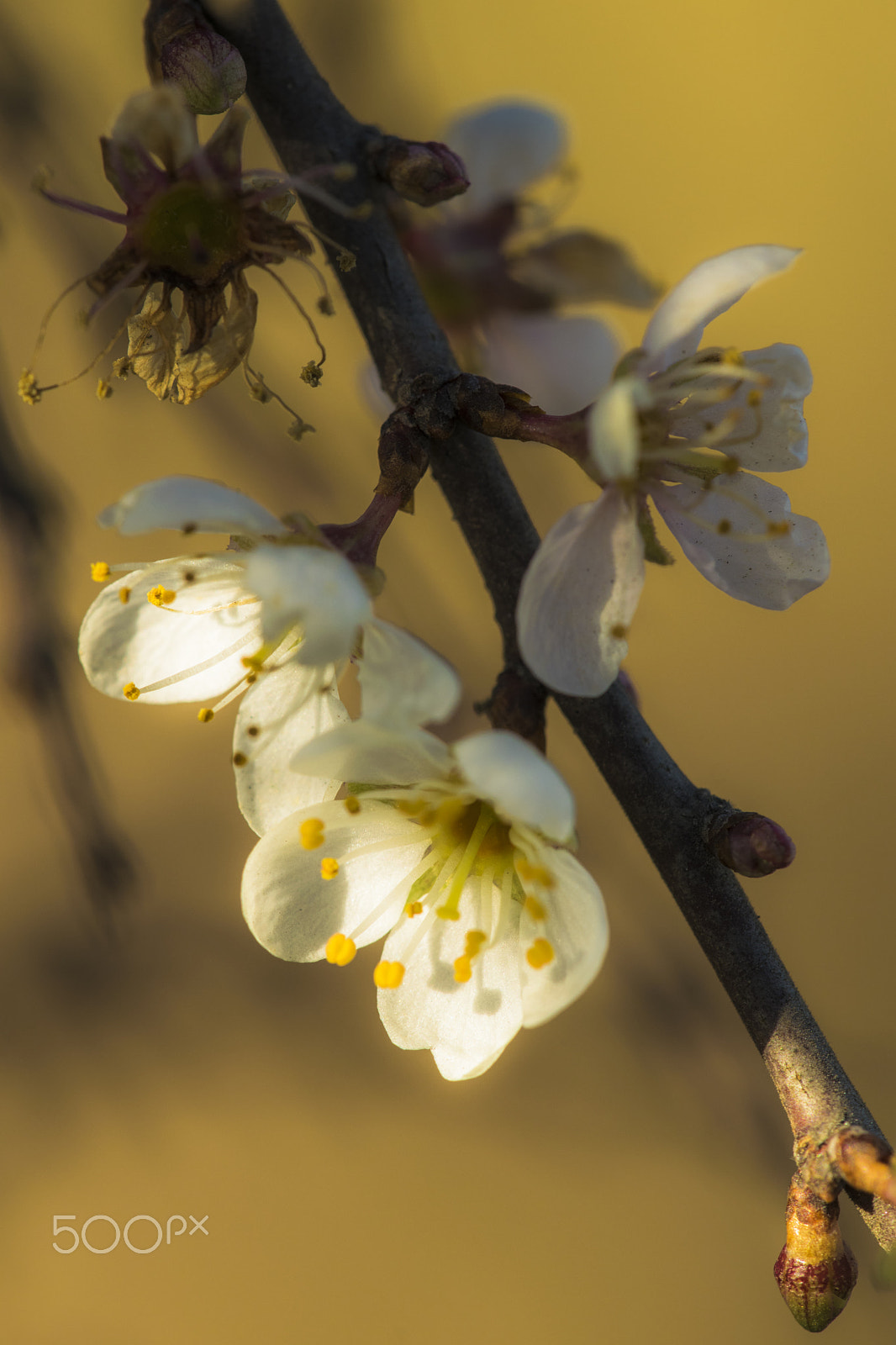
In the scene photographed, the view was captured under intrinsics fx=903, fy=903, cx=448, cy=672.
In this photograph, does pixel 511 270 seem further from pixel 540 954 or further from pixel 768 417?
pixel 540 954

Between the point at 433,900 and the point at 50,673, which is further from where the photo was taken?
the point at 50,673

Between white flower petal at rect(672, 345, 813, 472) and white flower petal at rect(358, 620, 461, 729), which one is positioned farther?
A: white flower petal at rect(672, 345, 813, 472)

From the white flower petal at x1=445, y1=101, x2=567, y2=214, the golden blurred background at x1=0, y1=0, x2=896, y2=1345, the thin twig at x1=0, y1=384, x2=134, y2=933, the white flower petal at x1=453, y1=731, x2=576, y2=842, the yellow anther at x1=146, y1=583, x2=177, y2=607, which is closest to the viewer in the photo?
the white flower petal at x1=453, y1=731, x2=576, y2=842

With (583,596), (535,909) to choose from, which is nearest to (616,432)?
(583,596)

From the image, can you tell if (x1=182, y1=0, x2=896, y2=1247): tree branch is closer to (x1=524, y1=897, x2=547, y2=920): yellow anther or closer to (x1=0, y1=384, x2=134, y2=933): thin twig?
(x1=524, y1=897, x2=547, y2=920): yellow anther

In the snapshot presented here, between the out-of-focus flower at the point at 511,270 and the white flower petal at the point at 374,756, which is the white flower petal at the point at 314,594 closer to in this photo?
the white flower petal at the point at 374,756

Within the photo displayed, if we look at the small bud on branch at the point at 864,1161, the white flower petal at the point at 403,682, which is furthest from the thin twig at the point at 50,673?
the small bud on branch at the point at 864,1161

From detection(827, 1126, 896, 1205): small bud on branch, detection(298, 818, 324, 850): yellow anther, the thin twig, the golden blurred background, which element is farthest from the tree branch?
the golden blurred background
